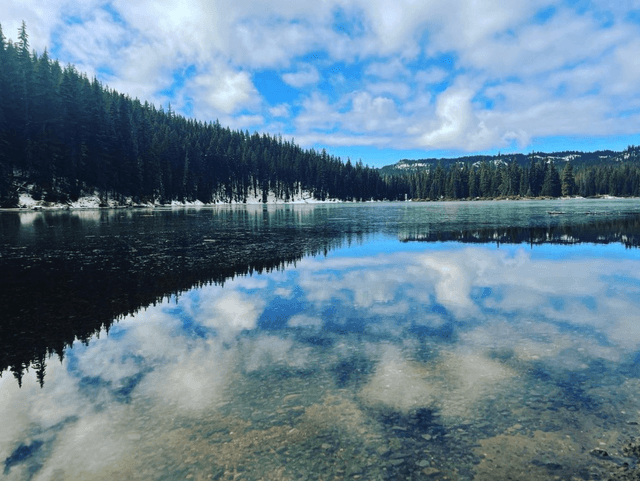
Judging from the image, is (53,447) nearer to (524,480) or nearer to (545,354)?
(524,480)

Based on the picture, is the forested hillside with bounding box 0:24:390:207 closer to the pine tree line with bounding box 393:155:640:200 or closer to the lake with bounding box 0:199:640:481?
the lake with bounding box 0:199:640:481

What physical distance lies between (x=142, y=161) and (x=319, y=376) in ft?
339

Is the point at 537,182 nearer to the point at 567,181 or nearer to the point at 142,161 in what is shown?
the point at 567,181

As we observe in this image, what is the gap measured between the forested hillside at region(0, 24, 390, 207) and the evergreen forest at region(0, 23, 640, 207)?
22 cm

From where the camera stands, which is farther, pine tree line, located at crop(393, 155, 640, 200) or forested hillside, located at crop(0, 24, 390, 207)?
pine tree line, located at crop(393, 155, 640, 200)

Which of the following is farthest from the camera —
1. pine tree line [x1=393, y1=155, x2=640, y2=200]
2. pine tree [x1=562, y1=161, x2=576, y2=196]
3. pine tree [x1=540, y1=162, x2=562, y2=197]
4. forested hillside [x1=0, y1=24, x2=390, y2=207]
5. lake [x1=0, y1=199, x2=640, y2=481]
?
pine tree line [x1=393, y1=155, x2=640, y2=200]

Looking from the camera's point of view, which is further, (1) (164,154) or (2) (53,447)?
(1) (164,154)

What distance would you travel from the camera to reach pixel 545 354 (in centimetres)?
759

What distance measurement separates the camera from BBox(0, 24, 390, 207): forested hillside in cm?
7081

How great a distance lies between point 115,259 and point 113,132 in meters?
88.7

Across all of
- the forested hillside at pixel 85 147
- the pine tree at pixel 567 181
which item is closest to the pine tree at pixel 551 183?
the pine tree at pixel 567 181

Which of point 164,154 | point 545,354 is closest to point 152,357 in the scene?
point 545,354

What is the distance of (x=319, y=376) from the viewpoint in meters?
6.76

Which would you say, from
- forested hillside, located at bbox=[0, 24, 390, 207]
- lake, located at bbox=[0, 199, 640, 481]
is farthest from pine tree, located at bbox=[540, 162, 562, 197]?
lake, located at bbox=[0, 199, 640, 481]
